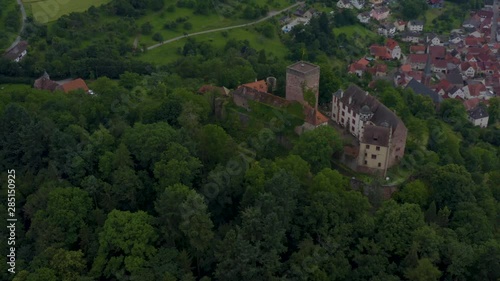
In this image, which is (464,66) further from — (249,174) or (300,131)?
(249,174)

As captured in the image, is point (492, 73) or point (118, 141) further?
point (492, 73)

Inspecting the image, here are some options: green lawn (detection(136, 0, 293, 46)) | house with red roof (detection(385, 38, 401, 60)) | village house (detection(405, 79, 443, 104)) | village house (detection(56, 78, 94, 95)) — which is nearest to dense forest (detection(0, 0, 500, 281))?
village house (detection(56, 78, 94, 95))

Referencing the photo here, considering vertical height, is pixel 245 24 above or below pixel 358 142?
below

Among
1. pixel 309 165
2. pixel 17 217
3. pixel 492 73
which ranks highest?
pixel 309 165

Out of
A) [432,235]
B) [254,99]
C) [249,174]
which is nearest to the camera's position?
[432,235]

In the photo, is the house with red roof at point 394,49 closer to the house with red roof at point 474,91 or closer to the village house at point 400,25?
the village house at point 400,25

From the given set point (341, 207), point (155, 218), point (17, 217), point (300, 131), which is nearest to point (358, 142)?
point (300, 131)

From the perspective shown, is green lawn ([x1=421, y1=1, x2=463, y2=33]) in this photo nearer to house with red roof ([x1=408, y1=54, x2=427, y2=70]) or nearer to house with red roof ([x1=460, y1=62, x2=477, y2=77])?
house with red roof ([x1=408, y1=54, x2=427, y2=70])

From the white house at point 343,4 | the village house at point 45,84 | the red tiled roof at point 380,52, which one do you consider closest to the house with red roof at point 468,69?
the red tiled roof at point 380,52
